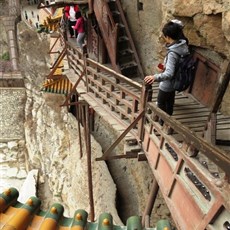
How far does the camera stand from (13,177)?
18984 mm

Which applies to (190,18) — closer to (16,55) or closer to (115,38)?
(115,38)

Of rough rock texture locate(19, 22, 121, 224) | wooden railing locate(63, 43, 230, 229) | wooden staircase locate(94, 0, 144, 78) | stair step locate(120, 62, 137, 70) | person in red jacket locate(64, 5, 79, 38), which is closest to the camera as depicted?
wooden railing locate(63, 43, 230, 229)

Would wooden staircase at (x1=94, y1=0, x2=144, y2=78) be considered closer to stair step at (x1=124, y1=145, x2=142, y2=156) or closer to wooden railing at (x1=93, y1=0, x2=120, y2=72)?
wooden railing at (x1=93, y1=0, x2=120, y2=72)

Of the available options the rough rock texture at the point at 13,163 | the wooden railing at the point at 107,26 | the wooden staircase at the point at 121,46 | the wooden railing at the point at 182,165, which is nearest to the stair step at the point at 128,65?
the wooden staircase at the point at 121,46

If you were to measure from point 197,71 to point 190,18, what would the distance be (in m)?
1.37

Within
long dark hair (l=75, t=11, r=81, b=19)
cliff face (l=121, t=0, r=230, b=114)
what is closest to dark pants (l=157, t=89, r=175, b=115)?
cliff face (l=121, t=0, r=230, b=114)

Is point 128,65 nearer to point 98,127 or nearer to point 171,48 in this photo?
point 98,127

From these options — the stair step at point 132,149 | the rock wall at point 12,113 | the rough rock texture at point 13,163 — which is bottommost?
the rough rock texture at point 13,163

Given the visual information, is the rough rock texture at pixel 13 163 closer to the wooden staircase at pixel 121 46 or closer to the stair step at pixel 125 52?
the wooden staircase at pixel 121 46

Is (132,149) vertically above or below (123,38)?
below

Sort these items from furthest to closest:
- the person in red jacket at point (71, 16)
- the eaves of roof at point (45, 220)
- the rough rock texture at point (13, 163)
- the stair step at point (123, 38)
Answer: the rough rock texture at point (13, 163) < the person in red jacket at point (71, 16) < the stair step at point (123, 38) < the eaves of roof at point (45, 220)

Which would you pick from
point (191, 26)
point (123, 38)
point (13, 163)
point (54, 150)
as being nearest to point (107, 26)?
point (123, 38)

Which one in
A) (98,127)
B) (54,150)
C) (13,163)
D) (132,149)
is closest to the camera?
(132,149)

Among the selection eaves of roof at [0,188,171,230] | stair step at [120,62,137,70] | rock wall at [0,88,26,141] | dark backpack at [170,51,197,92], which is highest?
dark backpack at [170,51,197,92]
